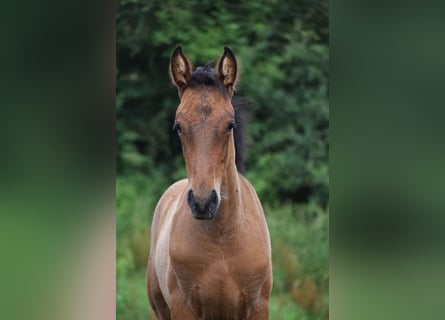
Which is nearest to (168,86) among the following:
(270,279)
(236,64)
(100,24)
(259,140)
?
(259,140)

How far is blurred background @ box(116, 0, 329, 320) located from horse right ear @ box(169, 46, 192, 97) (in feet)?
0.83

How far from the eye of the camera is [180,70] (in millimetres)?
2424

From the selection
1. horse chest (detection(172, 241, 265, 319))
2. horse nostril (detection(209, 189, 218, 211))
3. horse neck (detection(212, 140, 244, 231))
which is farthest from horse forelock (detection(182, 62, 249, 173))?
horse chest (detection(172, 241, 265, 319))

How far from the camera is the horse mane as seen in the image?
7.95 feet

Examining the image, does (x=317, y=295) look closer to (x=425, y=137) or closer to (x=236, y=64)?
(x=236, y=64)

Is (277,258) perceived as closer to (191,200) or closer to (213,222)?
(213,222)

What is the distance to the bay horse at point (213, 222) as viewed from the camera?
2.34 m

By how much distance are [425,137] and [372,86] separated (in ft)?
0.58

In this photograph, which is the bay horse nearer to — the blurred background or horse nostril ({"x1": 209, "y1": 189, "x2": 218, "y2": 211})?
horse nostril ({"x1": 209, "y1": 189, "x2": 218, "y2": 211})

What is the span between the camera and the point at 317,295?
2836mm

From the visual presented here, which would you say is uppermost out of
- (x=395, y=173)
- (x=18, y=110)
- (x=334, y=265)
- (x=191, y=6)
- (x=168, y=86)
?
(x=191, y=6)

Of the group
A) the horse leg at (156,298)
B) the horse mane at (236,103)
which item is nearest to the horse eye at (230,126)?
the horse mane at (236,103)

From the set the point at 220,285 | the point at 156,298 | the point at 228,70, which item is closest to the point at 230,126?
the point at 228,70

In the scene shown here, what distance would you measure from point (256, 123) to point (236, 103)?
480 millimetres
